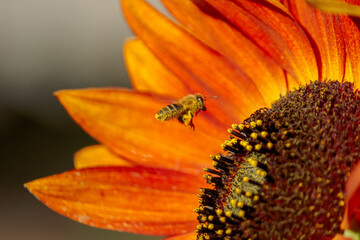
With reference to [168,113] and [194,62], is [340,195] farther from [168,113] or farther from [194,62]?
[194,62]

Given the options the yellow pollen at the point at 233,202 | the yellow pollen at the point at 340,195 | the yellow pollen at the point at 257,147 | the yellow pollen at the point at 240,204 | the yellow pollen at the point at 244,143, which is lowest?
the yellow pollen at the point at 340,195

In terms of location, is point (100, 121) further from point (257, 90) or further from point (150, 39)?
point (257, 90)

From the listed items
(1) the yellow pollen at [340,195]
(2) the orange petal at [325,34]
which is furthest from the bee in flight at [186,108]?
(1) the yellow pollen at [340,195]

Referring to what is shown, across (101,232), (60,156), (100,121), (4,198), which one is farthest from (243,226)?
(4,198)

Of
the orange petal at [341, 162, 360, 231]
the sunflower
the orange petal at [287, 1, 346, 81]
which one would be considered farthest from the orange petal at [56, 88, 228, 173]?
the orange petal at [341, 162, 360, 231]

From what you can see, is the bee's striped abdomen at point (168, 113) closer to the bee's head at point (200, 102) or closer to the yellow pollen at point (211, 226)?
the bee's head at point (200, 102)

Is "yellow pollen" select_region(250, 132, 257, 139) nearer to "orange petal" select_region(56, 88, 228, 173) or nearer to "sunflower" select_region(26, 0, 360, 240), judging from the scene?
"sunflower" select_region(26, 0, 360, 240)
